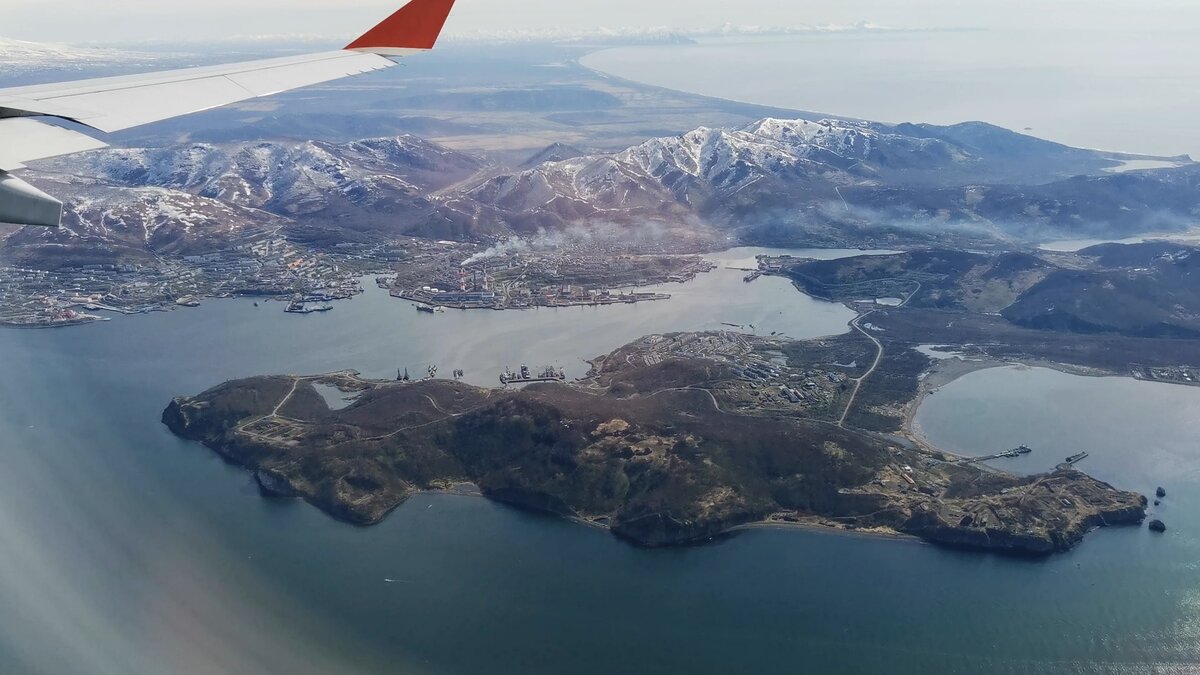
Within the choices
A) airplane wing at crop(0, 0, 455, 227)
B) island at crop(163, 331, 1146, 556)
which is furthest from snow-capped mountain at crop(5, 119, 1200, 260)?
airplane wing at crop(0, 0, 455, 227)

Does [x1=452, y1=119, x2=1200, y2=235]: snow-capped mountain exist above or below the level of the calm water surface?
above

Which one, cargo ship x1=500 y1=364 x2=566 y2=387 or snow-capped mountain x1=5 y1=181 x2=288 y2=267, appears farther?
snow-capped mountain x1=5 y1=181 x2=288 y2=267

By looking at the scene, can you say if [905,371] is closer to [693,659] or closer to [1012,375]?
[1012,375]

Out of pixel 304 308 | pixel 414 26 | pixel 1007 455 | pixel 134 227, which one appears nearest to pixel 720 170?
pixel 304 308

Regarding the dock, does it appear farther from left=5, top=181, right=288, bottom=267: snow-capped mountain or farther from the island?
left=5, top=181, right=288, bottom=267: snow-capped mountain

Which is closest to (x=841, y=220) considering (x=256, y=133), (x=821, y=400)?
(x=821, y=400)

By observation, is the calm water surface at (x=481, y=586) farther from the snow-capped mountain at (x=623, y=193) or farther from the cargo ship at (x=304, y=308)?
the snow-capped mountain at (x=623, y=193)
